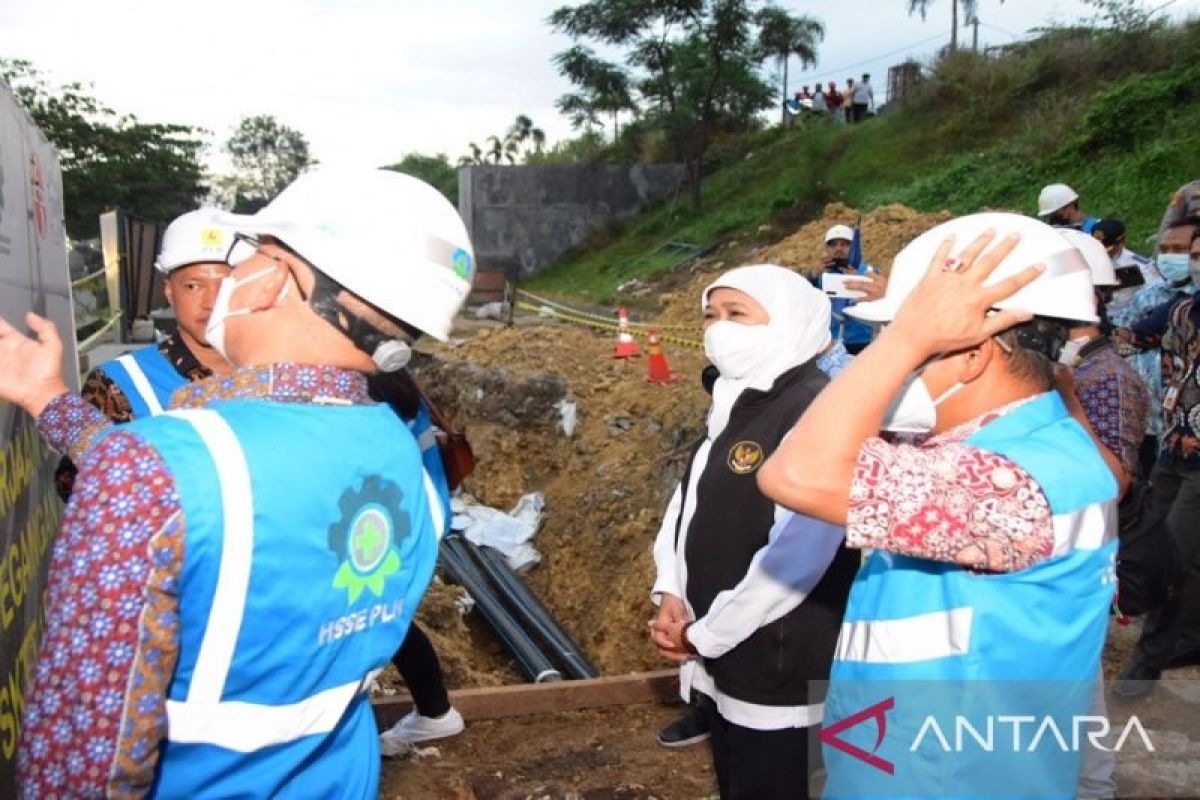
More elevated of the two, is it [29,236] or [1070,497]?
[29,236]

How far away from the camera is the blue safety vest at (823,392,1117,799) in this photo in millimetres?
1759

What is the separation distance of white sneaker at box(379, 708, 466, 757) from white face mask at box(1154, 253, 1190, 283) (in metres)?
4.20

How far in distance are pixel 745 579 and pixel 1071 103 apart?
18.7 meters

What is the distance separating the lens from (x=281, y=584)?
56.7 inches

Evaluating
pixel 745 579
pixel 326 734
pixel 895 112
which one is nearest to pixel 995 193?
pixel 895 112

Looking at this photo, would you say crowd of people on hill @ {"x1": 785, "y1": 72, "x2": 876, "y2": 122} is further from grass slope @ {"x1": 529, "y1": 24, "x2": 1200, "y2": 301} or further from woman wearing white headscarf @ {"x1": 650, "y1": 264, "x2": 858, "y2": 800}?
woman wearing white headscarf @ {"x1": 650, "y1": 264, "x2": 858, "y2": 800}

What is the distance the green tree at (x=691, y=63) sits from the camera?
2844cm

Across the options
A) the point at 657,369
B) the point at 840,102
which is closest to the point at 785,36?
the point at 840,102

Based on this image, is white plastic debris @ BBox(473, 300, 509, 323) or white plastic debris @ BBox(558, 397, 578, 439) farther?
white plastic debris @ BBox(473, 300, 509, 323)

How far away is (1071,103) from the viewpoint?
18438mm

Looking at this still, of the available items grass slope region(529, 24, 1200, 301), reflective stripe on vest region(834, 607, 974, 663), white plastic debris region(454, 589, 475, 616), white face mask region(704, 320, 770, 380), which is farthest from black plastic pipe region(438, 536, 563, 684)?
grass slope region(529, 24, 1200, 301)

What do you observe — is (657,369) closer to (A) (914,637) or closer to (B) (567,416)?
(B) (567,416)

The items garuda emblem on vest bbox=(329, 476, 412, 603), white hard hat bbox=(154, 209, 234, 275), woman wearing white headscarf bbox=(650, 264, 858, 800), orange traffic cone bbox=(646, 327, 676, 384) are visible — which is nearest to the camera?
garuda emblem on vest bbox=(329, 476, 412, 603)

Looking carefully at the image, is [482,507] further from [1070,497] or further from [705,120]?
[705,120]
